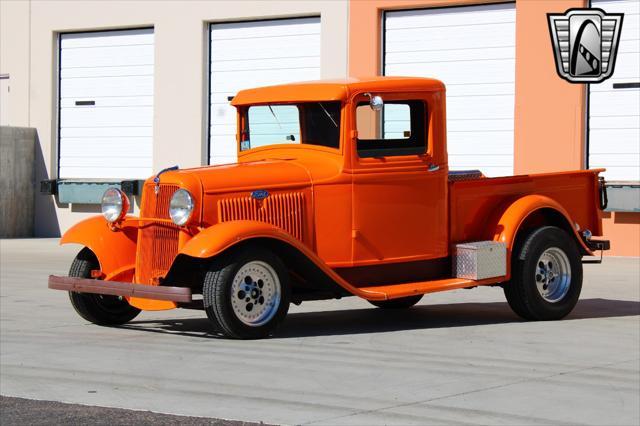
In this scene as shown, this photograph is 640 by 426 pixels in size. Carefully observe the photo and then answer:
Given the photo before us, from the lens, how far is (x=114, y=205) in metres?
10.6

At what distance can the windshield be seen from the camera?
10.6 meters

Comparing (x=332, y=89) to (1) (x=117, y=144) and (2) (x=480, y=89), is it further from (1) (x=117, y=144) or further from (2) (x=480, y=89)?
(1) (x=117, y=144)

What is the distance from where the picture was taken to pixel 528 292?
433 inches

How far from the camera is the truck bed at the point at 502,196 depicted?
11148mm

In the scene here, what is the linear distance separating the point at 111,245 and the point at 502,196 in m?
3.63

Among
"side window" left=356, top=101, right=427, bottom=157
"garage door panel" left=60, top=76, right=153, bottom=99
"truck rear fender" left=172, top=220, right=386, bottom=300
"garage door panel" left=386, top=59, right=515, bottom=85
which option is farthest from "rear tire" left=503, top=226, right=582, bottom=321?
"garage door panel" left=60, top=76, right=153, bottom=99

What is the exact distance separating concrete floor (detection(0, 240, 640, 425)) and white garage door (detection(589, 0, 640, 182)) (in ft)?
26.7

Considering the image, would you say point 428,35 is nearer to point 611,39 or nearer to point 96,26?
point 611,39

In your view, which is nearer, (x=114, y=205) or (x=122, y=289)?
(x=122, y=289)

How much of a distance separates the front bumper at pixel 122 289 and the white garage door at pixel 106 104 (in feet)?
50.0

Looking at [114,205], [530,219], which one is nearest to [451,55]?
[530,219]

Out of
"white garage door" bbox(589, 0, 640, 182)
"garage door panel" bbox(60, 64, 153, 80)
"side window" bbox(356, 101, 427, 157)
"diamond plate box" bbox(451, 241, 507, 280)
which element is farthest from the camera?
"garage door panel" bbox(60, 64, 153, 80)

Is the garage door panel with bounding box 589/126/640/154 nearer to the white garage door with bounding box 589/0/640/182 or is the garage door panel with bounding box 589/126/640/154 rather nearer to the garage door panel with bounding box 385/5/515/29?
the white garage door with bounding box 589/0/640/182

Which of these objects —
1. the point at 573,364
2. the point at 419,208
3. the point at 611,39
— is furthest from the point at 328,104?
the point at 611,39
